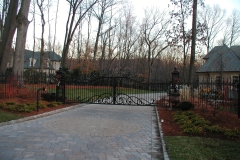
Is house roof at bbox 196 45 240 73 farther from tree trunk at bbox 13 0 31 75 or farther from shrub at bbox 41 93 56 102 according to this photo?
tree trunk at bbox 13 0 31 75

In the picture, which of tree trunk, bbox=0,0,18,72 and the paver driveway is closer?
the paver driveway

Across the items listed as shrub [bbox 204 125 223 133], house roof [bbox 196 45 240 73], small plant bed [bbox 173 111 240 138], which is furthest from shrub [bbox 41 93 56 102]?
house roof [bbox 196 45 240 73]

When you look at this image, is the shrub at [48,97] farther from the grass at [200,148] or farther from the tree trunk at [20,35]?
the grass at [200,148]

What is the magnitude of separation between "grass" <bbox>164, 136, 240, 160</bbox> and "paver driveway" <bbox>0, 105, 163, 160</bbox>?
38 centimetres

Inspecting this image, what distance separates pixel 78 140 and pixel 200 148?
314 cm

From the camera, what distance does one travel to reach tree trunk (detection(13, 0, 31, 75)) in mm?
13500

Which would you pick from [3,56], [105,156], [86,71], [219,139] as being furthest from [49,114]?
[86,71]

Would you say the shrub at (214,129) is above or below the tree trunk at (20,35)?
below

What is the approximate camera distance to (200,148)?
5.17 meters

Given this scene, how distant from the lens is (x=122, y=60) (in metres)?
44.5

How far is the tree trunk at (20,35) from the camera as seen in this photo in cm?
1350

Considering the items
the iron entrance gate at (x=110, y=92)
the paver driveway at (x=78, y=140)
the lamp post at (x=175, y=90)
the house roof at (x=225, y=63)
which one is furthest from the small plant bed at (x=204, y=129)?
the house roof at (x=225, y=63)

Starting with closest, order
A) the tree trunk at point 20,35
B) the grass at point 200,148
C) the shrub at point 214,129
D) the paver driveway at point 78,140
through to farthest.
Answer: the grass at point 200,148 < the paver driveway at point 78,140 < the shrub at point 214,129 < the tree trunk at point 20,35

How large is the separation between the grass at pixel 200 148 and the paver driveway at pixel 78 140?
0.38 metres
